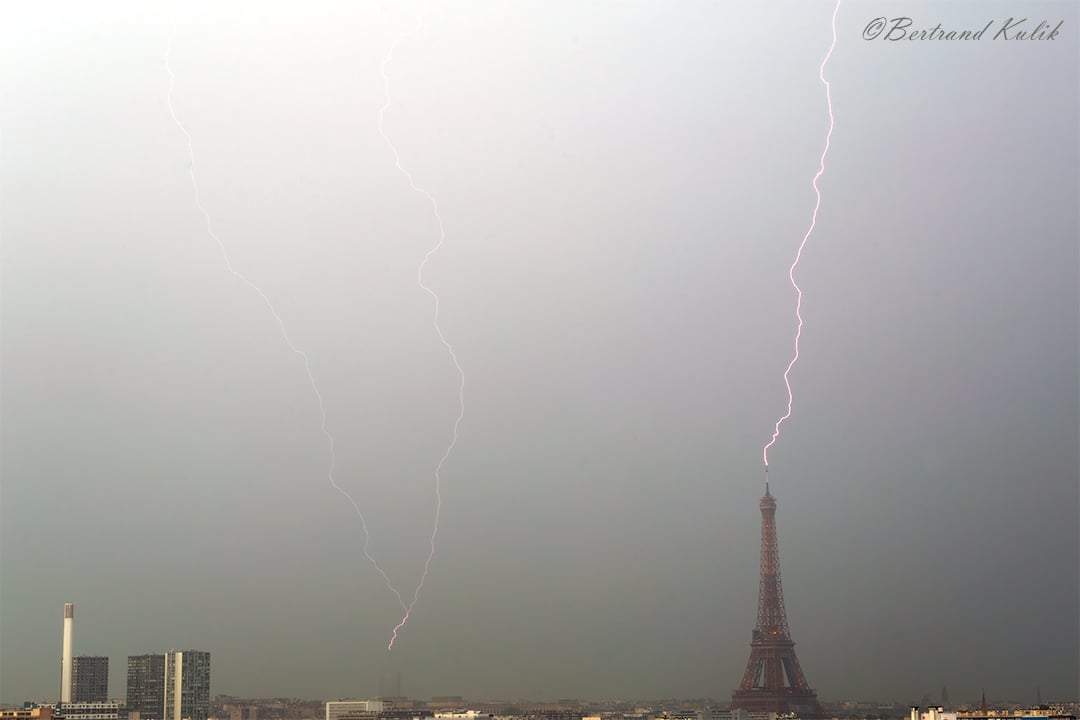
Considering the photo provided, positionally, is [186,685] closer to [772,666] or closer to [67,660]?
[67,660]

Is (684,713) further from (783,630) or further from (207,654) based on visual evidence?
(207,654)

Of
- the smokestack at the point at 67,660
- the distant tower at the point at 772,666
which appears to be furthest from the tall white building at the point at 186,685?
the distant tower at the point at 772,666

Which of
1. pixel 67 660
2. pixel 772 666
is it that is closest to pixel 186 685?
pixel 67 660

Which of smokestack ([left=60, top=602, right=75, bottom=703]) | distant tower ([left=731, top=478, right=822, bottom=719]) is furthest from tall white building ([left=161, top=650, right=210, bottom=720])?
distant tower ([left=731, top=478, right=822, bottom=719])

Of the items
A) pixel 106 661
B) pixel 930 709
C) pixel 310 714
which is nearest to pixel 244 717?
pixel 310 714

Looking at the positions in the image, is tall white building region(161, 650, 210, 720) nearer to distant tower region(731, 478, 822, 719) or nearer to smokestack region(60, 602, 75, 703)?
smokestack region(60, 602, 75, 703)
